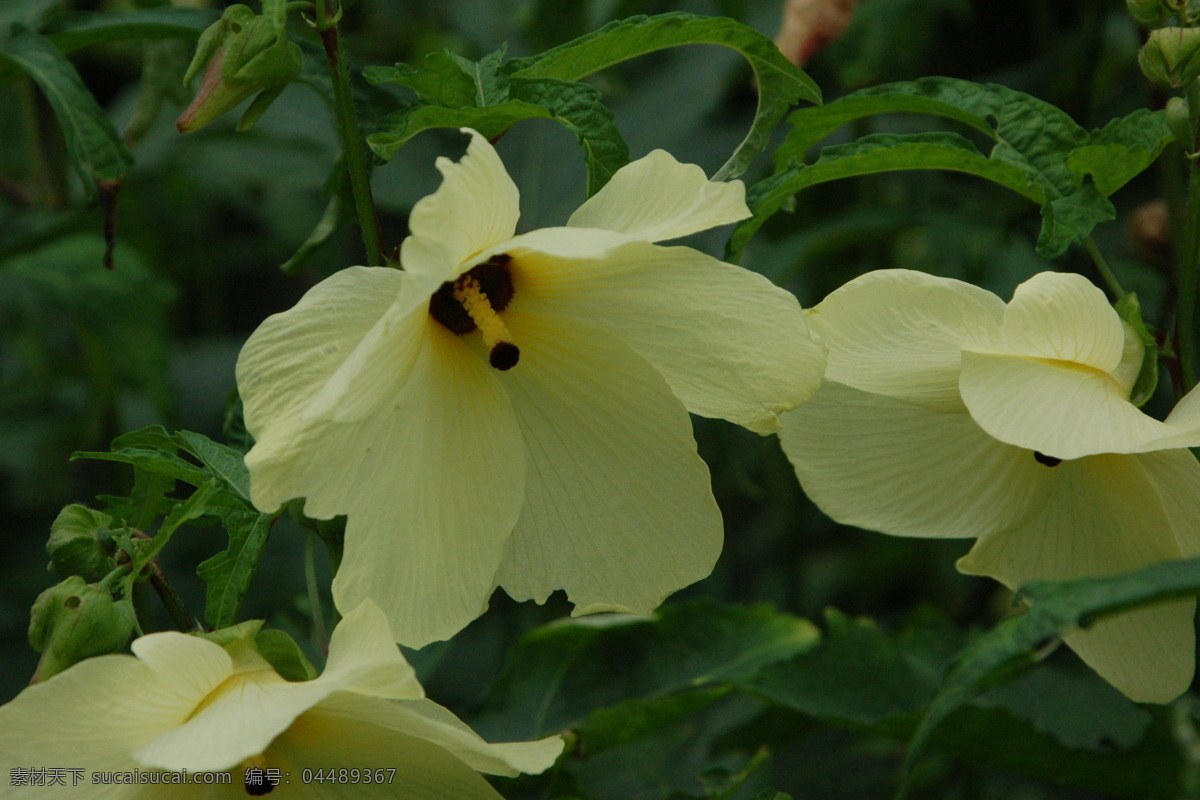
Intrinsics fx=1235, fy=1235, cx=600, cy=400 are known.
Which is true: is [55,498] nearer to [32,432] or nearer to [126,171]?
[32,432]

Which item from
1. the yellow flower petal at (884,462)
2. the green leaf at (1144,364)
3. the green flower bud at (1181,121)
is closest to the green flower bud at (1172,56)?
the green flower bud at (1181,121)

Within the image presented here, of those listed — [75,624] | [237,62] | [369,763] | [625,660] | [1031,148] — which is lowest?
[625,660]

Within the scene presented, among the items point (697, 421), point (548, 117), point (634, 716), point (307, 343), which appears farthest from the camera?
point (697, 421)

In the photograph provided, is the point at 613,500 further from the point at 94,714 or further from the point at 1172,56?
the point at 1172,56

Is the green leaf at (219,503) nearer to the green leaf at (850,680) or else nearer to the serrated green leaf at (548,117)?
the serrated green leaf at (548,117)

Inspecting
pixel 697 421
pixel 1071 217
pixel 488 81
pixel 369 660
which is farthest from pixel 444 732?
pixel 697 421

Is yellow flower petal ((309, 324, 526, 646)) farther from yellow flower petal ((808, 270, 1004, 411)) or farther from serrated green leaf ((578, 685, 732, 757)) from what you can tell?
serrated green leaf ((578, 685, 732, 757))

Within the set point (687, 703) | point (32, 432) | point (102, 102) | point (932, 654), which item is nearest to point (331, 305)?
point (687, 703)
